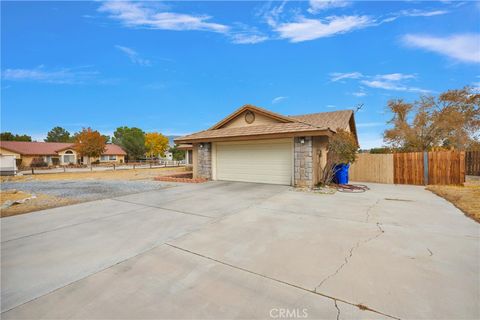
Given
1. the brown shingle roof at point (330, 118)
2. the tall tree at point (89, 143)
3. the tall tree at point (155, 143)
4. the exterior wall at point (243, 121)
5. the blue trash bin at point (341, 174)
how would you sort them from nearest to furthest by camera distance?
the blue trash bin at point (341, 174) → the exterior wall at point (243, 121) → the brown shingle roof at point (330, 118) → the tall tree at point (89, 143) → the tall tree at point (155, 143)

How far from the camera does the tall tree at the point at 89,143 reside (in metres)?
36.2

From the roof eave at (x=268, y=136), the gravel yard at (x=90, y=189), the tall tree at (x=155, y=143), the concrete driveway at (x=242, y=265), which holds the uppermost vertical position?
the tall tree at (x=155, y=143)

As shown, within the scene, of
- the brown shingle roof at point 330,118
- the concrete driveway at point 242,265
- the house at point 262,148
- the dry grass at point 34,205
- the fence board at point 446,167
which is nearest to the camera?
the concrete driveway at point 242,265

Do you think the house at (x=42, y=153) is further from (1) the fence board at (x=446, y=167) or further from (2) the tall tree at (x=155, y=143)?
(1) the fence board at (x=446, y=167)

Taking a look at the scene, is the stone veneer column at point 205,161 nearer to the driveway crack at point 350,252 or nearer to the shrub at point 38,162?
the driveway crack at point 350,252

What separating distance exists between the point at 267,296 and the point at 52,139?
9279 cm

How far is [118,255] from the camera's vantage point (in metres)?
3.25

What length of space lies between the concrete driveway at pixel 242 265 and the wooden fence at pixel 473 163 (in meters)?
12.3

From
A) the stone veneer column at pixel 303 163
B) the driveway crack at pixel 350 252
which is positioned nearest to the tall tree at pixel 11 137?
the stone veneer column at pixel 303 163

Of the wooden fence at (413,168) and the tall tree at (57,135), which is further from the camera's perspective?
the tall tree at (57,135)

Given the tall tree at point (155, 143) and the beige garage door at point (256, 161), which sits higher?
the tall tree at point (155, 143)

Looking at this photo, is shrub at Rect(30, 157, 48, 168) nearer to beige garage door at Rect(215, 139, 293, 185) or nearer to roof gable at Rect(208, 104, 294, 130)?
roof gable at Rect(208, 104, 294, 130)

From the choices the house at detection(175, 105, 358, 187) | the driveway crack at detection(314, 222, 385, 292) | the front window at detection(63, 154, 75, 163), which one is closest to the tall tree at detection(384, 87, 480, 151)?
the house at detection(175, 105, 358, 187)

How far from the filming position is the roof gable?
11252 mm
